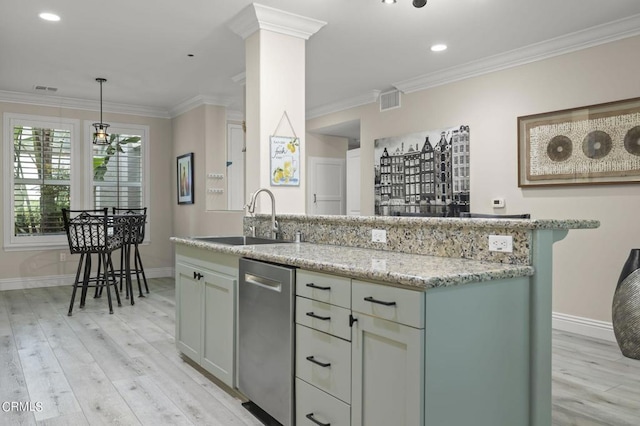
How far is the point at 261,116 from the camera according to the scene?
→ 3.58 meters

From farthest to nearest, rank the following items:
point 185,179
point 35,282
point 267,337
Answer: point 185,179
point 35,282
point 267,337

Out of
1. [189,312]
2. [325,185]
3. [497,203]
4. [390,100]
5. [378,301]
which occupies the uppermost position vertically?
[390,100]

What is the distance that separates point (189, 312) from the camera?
310cm

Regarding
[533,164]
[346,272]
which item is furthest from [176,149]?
[346,272]

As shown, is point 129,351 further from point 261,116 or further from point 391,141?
point 391,141

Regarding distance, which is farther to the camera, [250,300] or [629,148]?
[629,148]

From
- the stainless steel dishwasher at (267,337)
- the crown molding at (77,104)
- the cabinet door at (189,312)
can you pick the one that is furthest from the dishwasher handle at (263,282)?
the crown molding at (77,104)

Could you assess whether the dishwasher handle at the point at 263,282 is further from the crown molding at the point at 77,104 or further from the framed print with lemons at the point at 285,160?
the crown molding at the point at 77,104

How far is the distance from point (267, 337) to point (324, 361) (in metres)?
0.43

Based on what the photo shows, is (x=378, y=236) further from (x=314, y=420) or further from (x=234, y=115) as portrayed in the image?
(x=234, y=115)

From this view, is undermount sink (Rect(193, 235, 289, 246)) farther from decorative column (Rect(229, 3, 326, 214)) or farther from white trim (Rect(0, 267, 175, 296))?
white trim (Rect(0, 267, 175, 296))

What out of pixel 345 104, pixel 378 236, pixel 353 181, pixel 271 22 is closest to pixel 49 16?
pixel 271 22

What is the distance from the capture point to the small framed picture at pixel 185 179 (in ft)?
21.7

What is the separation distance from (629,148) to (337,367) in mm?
3081
